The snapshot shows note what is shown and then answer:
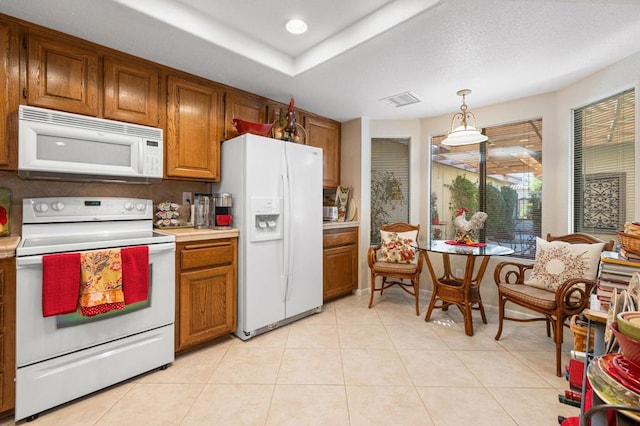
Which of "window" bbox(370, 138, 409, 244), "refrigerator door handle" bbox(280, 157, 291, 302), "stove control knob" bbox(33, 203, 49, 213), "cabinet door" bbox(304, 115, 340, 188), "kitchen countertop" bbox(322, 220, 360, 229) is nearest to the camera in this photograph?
"stove control knob" bbox(33, 203, 49, 213)

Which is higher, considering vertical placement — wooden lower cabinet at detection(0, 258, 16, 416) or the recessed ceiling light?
the recessed ceiling light

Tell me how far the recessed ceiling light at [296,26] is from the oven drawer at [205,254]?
1.73 metres

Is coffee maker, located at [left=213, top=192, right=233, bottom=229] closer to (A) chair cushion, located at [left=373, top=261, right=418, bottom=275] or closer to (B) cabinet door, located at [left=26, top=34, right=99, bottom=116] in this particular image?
(B) cabinet door, located at [left=26, top=34, right=99, bottom=116]

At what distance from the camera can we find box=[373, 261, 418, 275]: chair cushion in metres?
3.15

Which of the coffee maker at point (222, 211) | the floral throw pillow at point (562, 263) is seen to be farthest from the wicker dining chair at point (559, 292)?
the coffee maker at point (222, 211)

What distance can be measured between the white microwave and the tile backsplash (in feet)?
0.42

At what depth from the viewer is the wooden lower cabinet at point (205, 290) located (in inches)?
86.4

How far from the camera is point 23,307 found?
1.56 metres

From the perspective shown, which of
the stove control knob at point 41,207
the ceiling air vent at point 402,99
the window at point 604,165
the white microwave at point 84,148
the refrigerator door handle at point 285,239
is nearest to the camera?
the white microwave at point 84,148

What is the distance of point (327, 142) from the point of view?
151 inches

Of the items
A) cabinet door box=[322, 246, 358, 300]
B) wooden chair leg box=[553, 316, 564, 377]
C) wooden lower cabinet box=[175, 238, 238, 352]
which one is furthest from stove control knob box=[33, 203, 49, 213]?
wooden chair leg box=[553, 316, 564, 377]

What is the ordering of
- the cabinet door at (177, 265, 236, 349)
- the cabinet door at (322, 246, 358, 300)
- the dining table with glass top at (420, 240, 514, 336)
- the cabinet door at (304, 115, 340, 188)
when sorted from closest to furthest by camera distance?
the cabinet door at (177, 265, 236, 349) → the dining table with glass top at (420, 240, 514, 336) → the cabinet door at (322, 246, 358, 300) → the cabinet door at (304, 115, 340, 188)

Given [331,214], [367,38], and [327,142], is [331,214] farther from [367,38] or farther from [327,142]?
[367,38]

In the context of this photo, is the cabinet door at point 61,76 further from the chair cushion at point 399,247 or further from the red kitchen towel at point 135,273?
the chair cushion at point 399,247
